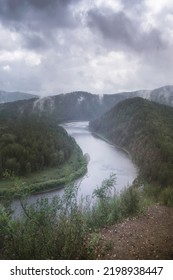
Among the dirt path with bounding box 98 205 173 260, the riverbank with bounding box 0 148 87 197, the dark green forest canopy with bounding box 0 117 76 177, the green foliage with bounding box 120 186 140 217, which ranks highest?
the dirt path with bounding box 98 205 173 260

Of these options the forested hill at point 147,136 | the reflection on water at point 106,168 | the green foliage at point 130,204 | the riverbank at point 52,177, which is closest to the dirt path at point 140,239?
the green foliage at point 130,204

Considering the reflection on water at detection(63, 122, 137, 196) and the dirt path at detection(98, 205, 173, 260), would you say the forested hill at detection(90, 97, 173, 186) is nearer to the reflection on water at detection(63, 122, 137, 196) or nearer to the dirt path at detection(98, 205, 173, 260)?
the reflection on water at detection(63, 122, 137, 196)

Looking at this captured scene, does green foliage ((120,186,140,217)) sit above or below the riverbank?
above

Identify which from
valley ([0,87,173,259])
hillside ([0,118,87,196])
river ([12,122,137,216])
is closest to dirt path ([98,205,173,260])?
valley ([0,87,173,259])

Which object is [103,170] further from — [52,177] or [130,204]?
[130,204]

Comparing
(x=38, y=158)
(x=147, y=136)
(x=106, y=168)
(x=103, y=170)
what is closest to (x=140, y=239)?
(x=103, y=170)

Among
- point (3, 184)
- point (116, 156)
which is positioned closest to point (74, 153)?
point (116, 156)
